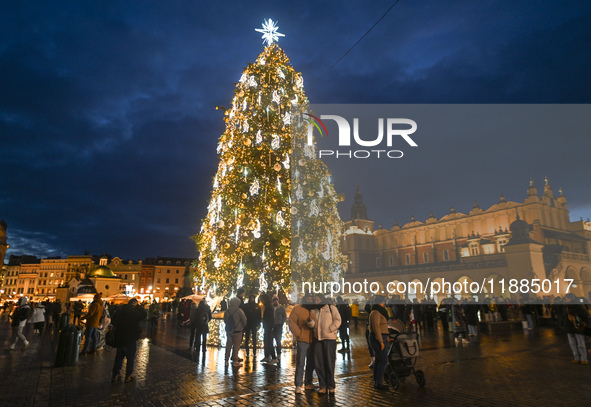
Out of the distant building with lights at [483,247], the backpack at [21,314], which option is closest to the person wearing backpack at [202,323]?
the backpack at [21,314]

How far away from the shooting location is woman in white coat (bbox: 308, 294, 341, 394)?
6.88 m

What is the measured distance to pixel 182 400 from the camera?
640 cm

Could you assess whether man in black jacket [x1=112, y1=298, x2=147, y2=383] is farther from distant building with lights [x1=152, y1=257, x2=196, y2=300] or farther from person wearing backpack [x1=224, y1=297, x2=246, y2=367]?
distant building with lights [x1=152, y1=257, x2=196, y2=300]

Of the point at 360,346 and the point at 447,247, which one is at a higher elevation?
the point at 447,247

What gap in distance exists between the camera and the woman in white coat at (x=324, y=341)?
688 cm

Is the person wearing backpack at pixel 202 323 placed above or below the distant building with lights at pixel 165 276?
below

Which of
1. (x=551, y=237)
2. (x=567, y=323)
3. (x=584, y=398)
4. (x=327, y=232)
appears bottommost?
(x=584, y=398)

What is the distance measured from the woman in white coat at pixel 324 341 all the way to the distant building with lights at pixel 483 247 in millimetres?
34603

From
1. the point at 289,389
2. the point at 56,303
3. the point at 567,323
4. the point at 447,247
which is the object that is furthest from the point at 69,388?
the point at 447,247

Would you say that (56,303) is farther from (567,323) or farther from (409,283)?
(409,283)

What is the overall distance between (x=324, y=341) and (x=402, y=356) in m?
1.43

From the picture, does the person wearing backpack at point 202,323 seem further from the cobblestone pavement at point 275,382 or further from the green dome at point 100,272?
the green dome at point 100,272

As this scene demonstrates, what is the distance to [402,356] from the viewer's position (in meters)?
7.25

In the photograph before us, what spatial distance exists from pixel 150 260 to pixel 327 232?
108658 mm
